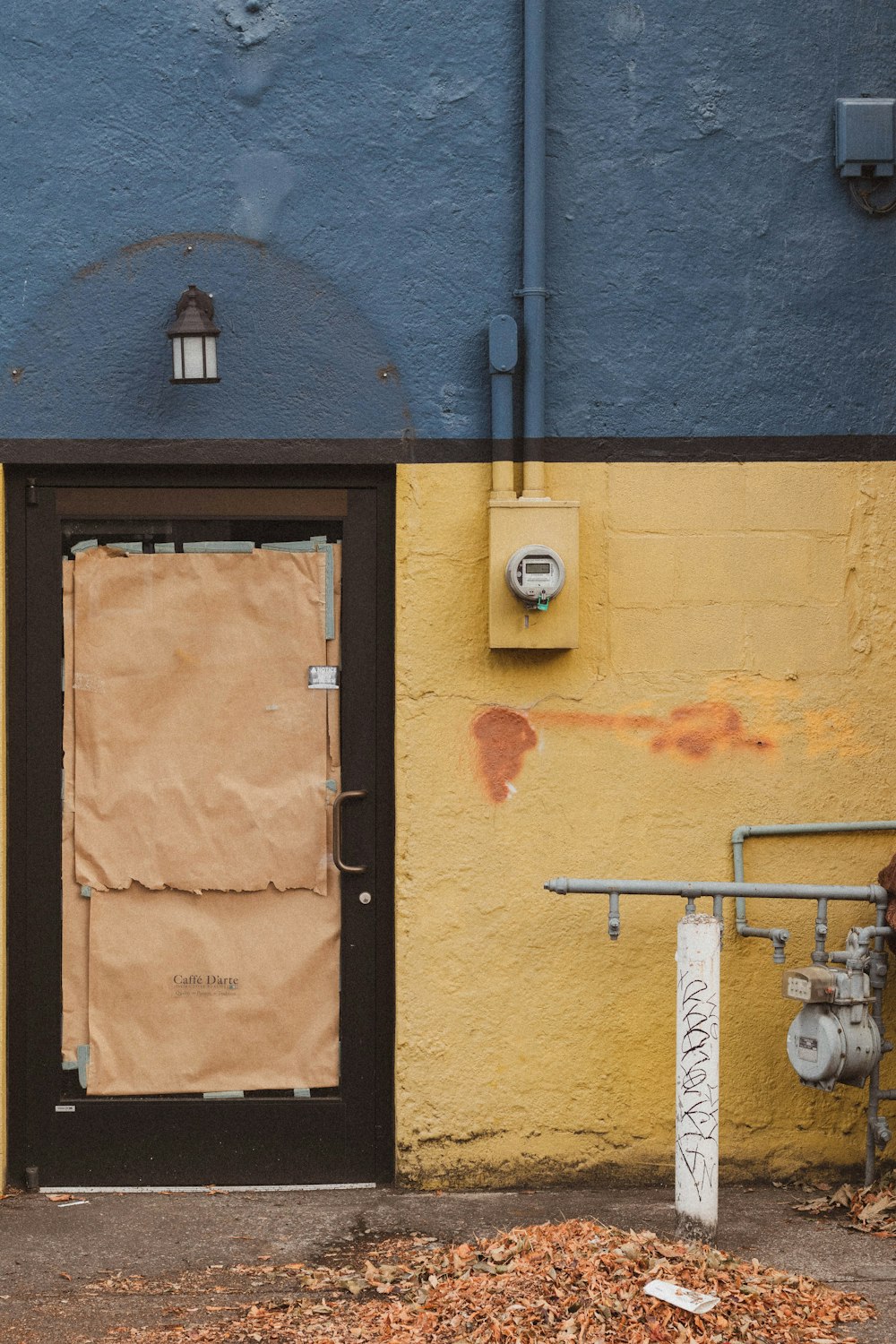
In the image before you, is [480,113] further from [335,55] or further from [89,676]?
[89,676]

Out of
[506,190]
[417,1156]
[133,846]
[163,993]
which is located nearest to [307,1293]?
[417,1156]

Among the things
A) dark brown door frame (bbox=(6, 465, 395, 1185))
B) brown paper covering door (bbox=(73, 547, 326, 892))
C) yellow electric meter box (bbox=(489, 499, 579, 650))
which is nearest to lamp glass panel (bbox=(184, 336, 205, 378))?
dark brown door frame (bbox=(6, 465, 395, 1185))

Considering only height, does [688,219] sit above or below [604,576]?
above

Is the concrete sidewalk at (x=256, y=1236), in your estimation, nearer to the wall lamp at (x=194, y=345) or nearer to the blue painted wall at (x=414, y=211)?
the blue painted wall at (x=414, y=211)

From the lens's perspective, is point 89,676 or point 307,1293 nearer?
point 307,1293

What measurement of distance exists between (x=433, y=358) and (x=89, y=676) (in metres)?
1.67

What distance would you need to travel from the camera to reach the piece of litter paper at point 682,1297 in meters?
3.71

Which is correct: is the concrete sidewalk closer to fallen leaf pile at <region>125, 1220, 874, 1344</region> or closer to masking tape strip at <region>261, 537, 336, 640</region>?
fallen leaf pile at <region>125, 1220, 874, 1344</region>

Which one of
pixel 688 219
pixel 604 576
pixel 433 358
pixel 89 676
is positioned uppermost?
pixel 688 219

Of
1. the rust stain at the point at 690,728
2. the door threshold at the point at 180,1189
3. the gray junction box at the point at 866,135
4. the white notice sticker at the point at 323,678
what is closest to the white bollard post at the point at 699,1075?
the rust stain at the point at 690,728

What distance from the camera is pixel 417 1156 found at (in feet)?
16.1

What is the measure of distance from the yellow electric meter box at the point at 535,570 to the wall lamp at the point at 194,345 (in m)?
1.07

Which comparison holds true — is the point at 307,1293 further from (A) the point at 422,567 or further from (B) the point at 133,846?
(A) the point at 422,567

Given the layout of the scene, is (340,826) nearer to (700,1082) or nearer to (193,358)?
(700,1082)
